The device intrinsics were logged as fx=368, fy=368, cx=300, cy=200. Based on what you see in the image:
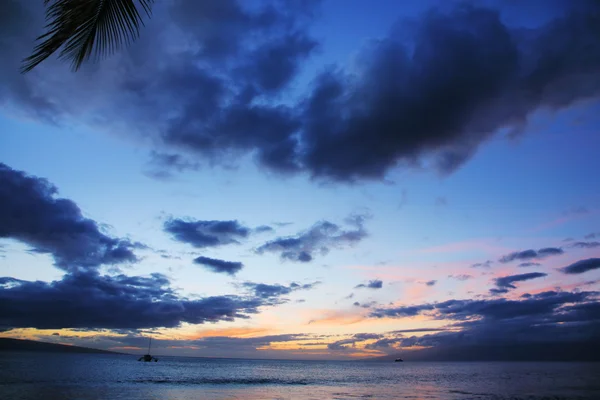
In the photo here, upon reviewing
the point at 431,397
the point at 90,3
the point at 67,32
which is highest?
the point at 90,3

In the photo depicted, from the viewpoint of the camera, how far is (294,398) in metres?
44.4

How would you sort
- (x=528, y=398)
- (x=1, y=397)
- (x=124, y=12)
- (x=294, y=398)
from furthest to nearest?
(x=294, y=398) < (x=528, y=398) < (x=1, y=397) < (x=124, y=12)

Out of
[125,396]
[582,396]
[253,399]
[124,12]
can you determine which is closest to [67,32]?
[124,12]

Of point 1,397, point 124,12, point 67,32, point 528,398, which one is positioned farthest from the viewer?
point 528,398

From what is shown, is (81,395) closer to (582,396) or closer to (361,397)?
(361,397)

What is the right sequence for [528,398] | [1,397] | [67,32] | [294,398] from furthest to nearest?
[294,398], [528,398], [1,397], [67,32]

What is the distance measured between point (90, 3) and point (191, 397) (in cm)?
4769

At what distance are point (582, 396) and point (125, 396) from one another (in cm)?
5313

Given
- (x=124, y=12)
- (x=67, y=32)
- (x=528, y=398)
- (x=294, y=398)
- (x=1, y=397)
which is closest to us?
(x=67, y=32)

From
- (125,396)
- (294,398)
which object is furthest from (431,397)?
(125,396)

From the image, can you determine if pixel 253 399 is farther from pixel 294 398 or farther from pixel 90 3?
pixel 90 3

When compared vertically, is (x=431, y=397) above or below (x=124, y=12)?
below

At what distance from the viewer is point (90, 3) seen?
479cm

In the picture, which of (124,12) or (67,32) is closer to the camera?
(67,32)
